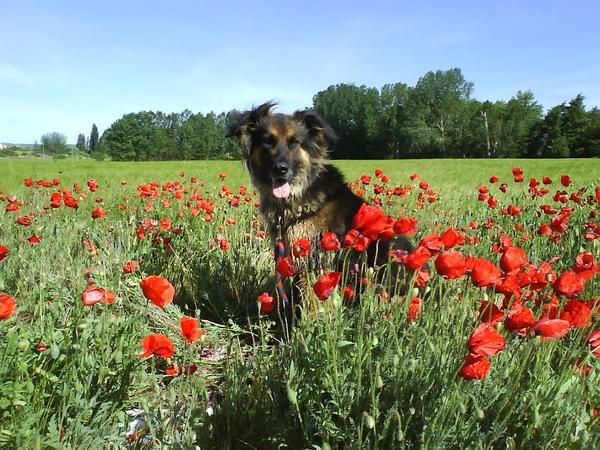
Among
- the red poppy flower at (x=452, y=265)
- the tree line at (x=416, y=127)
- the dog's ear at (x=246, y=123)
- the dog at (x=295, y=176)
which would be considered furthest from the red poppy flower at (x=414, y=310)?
the tree line at (x=416, y=127)

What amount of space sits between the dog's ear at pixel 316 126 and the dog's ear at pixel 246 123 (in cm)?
34

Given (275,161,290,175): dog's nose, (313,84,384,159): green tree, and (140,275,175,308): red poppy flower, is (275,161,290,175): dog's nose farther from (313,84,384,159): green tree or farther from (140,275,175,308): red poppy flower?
(313,84,384,159): green tree

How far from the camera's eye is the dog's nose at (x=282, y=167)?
436 cm

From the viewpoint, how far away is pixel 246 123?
15.9 feet

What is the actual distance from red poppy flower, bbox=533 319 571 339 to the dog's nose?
322 centimetres

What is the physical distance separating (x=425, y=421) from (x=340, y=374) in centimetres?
36

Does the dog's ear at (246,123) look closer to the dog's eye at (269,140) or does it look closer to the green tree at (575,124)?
the dog's eye at (269,140)

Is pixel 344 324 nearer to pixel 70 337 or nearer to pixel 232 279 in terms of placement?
pixel 70 337

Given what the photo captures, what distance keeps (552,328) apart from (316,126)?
3808 mm

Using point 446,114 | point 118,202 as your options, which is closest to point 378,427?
point 118,202

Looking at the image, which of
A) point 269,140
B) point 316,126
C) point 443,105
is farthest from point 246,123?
point 443,105

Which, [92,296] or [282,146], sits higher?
[282,146]

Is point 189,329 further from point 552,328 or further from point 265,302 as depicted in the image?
point 552,328

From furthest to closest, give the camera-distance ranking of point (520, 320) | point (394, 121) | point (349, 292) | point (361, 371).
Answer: point (394, 121)
point (349, 292)
point (361, 371)
point (520, 320)
